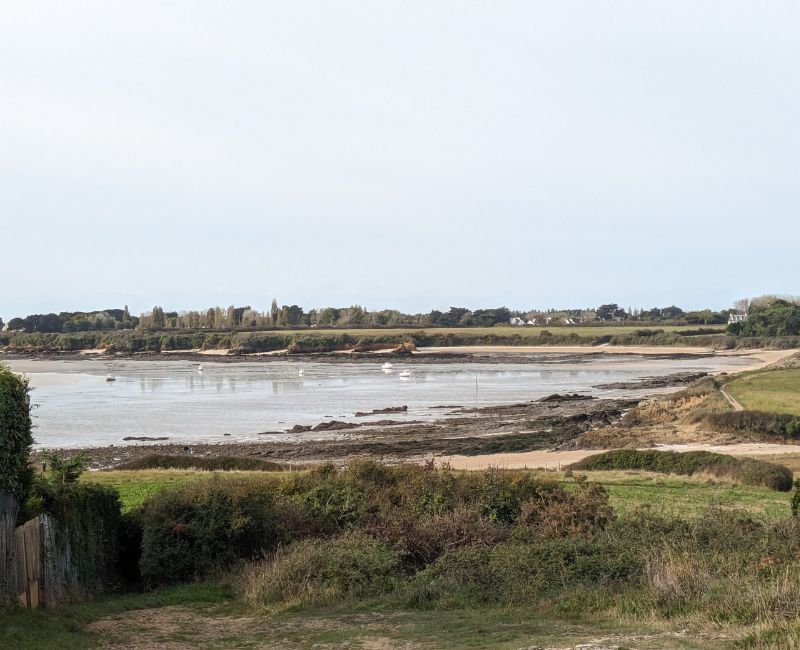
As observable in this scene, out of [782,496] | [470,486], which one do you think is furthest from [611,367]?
[470,486]

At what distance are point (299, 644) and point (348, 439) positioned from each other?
121ft

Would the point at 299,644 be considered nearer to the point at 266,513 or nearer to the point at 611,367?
the point at 266,513

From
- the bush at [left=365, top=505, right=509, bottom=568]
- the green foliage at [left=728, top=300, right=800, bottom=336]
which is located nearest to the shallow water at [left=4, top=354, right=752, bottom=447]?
the green foliage at [left=728, top=300, right=800, bottom=336]

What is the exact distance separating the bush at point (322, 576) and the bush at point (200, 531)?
5.35 ft

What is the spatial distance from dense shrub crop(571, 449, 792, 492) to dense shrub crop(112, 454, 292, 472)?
41.7 ft

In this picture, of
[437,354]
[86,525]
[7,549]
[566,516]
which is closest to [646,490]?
[566,516]

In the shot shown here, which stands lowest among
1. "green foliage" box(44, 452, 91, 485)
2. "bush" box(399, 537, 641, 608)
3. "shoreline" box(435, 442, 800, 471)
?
"shoreline" box(435, 442, 800, 471)

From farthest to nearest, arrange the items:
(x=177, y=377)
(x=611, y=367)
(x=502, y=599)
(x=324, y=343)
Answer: (x=324, y=343), (x=611, y=367), (x=177, y=377), (x=502, y=599)

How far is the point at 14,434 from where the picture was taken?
476 inches

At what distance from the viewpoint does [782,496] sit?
27.6 metres

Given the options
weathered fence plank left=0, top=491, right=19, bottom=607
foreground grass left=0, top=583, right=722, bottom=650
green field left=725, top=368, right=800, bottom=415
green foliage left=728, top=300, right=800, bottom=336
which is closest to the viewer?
foreground grass left=0, top=583, right=722, bottom=650

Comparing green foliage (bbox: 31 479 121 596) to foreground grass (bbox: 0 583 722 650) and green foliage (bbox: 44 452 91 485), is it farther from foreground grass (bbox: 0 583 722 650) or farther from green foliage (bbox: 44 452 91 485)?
foreground grass (bbox: 0 583 722 650)

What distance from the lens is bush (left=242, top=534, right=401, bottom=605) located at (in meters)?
13.2

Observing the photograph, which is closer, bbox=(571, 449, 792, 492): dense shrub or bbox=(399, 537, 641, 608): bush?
bbox=(399, 537, 641, 608): bush
